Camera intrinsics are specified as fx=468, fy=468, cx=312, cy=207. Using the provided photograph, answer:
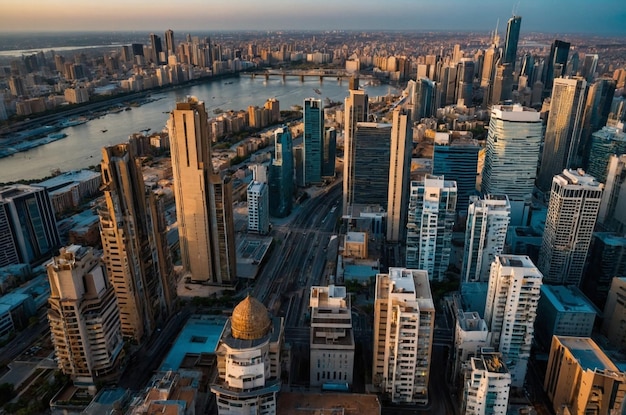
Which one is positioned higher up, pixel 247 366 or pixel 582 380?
pixel 247 366

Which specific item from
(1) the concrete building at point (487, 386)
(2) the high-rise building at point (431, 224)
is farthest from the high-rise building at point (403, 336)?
(2) the high-rise building at point (431, 224)

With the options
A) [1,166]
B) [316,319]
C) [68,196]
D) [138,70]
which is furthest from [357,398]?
[138,70]

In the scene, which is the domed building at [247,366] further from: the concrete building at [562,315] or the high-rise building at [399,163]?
the high-rise building at [399,163]

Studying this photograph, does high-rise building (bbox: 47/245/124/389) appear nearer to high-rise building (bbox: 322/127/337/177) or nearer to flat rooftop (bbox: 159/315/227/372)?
flat rooftop (bbox: 159/315/227/372)

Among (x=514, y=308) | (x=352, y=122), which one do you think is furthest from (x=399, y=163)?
(x=514, y=308)

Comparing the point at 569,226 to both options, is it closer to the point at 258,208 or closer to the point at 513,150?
the point at 513,150

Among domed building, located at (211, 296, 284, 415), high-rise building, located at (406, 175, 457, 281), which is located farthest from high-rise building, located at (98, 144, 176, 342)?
high-rise building, located at (406, 175, 457, 281)
